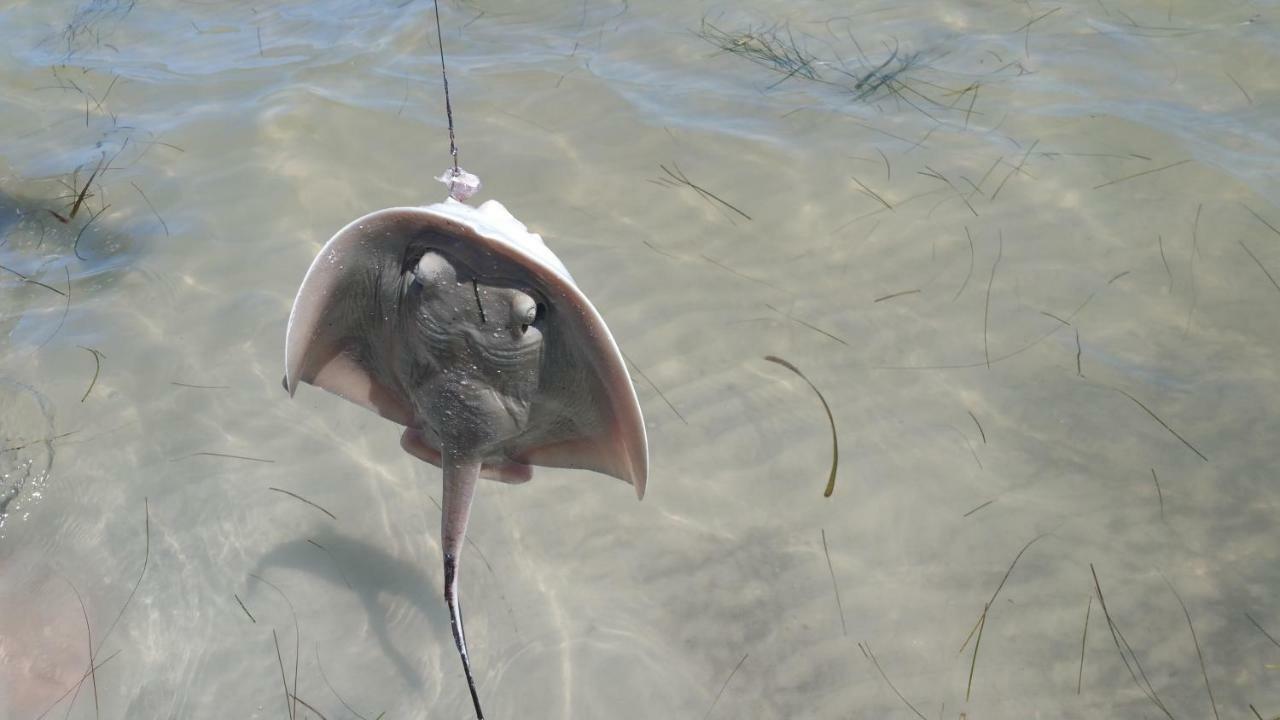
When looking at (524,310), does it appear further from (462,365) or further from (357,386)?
(357,386)

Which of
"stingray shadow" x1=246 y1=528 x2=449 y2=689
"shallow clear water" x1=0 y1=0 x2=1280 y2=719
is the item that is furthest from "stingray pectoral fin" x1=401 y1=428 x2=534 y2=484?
"stingray shadow" x1=246 y1=528 x2=449 y2=689

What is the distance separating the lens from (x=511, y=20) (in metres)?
6.54

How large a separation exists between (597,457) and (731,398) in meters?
1.15

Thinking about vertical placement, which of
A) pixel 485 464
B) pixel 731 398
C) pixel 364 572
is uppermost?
pixel 485 464

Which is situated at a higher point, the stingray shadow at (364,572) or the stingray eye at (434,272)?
the stingray eye at (434,272)

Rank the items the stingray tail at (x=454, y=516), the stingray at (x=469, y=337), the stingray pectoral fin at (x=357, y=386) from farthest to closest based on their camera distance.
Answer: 1. the stingray pectoral fin at (x=357, y=386)
2. the stingray tail at (x=454, y=516)
3. the stingray at (x=469, y=337)

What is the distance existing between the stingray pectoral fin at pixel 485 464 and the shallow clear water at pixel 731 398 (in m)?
0.58

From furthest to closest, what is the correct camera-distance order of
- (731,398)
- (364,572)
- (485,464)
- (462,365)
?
(731,398)
(364,572)
(485,464)
(462,365)

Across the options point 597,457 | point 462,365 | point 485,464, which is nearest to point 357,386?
point 485,464

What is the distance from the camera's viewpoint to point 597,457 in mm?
2629

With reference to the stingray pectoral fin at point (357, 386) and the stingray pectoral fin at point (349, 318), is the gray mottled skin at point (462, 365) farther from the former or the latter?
the stingray pectoral fin at point (357, 386)

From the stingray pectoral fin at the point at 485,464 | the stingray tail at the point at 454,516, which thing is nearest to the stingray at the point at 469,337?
the stingray tail at the point at 454,516

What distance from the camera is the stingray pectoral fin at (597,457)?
2.44 metres

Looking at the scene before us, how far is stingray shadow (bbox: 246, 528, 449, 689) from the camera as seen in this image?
312 centimetres
